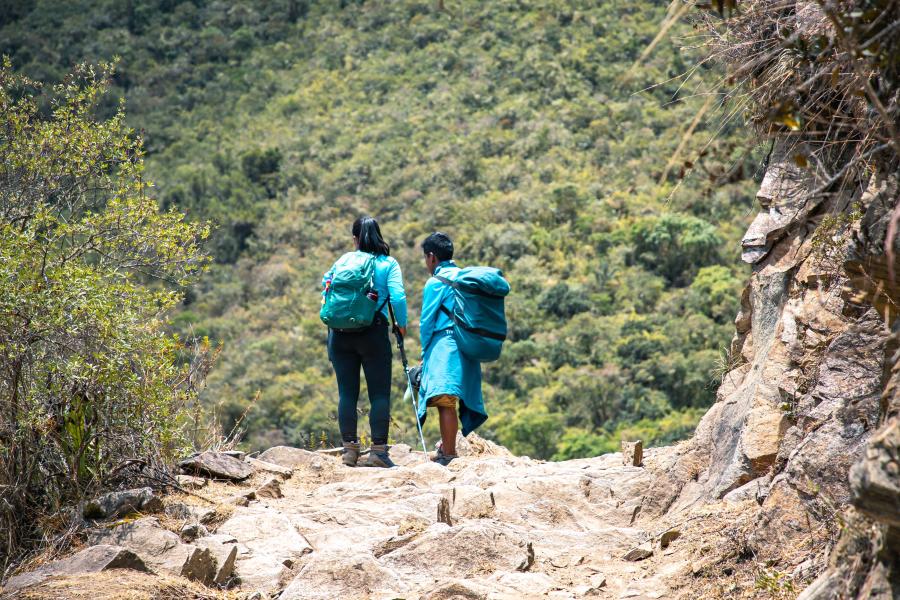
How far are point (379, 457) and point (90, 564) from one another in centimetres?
294

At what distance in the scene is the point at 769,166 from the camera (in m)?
5.03

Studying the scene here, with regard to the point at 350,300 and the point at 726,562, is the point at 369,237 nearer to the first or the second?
the point at 350,300

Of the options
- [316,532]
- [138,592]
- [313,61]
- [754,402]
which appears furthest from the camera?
[313,61]

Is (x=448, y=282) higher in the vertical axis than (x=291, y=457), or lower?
higher

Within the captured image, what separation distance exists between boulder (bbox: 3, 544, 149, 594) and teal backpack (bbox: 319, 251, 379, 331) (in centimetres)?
268

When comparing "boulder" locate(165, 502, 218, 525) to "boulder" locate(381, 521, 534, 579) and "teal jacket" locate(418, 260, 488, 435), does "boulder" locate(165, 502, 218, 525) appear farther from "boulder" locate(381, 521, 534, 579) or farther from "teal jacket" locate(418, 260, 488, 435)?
"teal jacket" locate(418, 260, 488, 435)

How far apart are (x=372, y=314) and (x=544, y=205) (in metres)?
32.3

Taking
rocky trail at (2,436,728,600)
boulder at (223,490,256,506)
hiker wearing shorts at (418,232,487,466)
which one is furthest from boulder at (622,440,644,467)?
boulder at (223,490,256,506)

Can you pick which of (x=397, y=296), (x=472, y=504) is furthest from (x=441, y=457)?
(x=472, y=504)

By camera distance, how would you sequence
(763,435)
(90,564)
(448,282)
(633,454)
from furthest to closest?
(448,282), (633,454), (763,435), (90,564)

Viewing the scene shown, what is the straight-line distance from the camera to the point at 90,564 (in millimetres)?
3875

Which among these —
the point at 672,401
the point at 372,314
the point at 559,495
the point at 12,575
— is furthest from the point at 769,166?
the point at 672,401

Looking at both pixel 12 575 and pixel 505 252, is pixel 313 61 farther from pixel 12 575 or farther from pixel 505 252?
pixel 12 575

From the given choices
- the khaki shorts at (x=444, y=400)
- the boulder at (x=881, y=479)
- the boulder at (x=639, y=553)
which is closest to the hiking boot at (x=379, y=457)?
the khaki shorts at (x=444, y=400)
